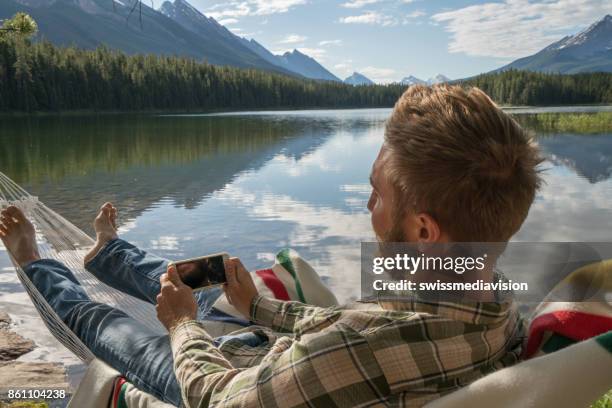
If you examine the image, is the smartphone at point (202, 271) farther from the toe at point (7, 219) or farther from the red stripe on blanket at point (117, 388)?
the toe at point (7, 219)

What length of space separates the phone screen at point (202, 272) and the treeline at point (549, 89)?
6366 centimetres

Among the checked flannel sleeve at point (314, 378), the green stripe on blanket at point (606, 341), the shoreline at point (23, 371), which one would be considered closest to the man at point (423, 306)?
Result: the checked flannel sleeve at point (314, 378)

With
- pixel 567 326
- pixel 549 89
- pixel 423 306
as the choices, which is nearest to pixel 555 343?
pixel 567 326

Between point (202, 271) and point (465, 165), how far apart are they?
91 cm

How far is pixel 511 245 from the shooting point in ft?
4.42

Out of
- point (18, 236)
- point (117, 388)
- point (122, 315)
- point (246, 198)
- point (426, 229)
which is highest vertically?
point (426, 229)

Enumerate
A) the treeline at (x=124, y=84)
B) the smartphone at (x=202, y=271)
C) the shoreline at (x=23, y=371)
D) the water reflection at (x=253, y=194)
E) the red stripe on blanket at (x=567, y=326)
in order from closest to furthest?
1. the red stripe on blanket at (x=567, y=326)
2. the smartphone at (x=202, y=271)
3. the shoreline at (x=23, y=371)
4. the water reflection at (x=253, y=194)
5. the treeline at (x=124, y=84)

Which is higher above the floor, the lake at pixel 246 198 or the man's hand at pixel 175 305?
the man's hand at pixel 175 305

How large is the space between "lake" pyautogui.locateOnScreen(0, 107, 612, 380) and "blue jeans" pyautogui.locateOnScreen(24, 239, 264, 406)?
2.79 feet

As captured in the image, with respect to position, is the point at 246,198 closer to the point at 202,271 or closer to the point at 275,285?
the point at 275,285

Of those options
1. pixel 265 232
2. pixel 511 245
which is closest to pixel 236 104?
pixel 265 232

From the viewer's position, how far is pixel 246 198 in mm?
8781

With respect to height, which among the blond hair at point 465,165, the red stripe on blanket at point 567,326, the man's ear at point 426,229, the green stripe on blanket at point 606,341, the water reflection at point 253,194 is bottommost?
the water reflection at point 253,194

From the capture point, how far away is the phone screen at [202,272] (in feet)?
5.50
